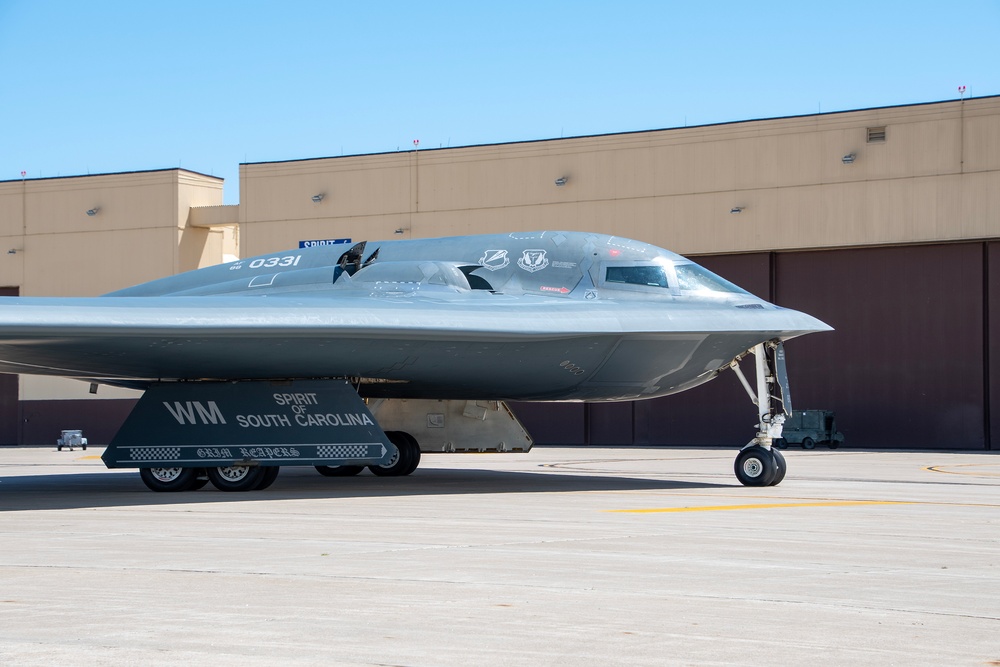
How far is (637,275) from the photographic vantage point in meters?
15.2

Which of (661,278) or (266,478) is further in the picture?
(661,278)

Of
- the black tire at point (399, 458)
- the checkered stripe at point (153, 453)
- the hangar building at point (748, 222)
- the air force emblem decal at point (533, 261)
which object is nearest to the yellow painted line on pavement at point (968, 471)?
the hangar building at point (748, 222)

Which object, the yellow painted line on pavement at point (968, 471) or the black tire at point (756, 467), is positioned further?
the yellow painted line on pavement at point (968, 471)

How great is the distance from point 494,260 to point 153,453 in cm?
515

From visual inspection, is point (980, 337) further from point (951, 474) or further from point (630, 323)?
point (630, 323)

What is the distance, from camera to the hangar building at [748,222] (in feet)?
100

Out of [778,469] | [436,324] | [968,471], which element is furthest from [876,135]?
[436,324]

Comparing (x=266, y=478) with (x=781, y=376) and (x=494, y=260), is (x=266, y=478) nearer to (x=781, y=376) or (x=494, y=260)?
(x=494, y=260)

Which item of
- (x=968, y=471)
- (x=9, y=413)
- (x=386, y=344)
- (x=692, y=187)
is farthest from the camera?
(x=9, y=413)

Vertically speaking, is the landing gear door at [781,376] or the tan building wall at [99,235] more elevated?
the tan building wall at [99,235]

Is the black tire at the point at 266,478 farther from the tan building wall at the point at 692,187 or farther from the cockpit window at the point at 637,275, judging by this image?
the tan building wall at the point at 692,187

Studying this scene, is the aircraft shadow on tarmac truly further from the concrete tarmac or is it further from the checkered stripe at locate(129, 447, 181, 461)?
the checkered stripe at locate(129, 447, 181, 461)

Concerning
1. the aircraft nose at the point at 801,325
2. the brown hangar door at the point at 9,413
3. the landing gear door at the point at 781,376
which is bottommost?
the brown hangar door at the point at 9,413

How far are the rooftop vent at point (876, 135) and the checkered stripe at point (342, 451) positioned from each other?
72.0 ft
